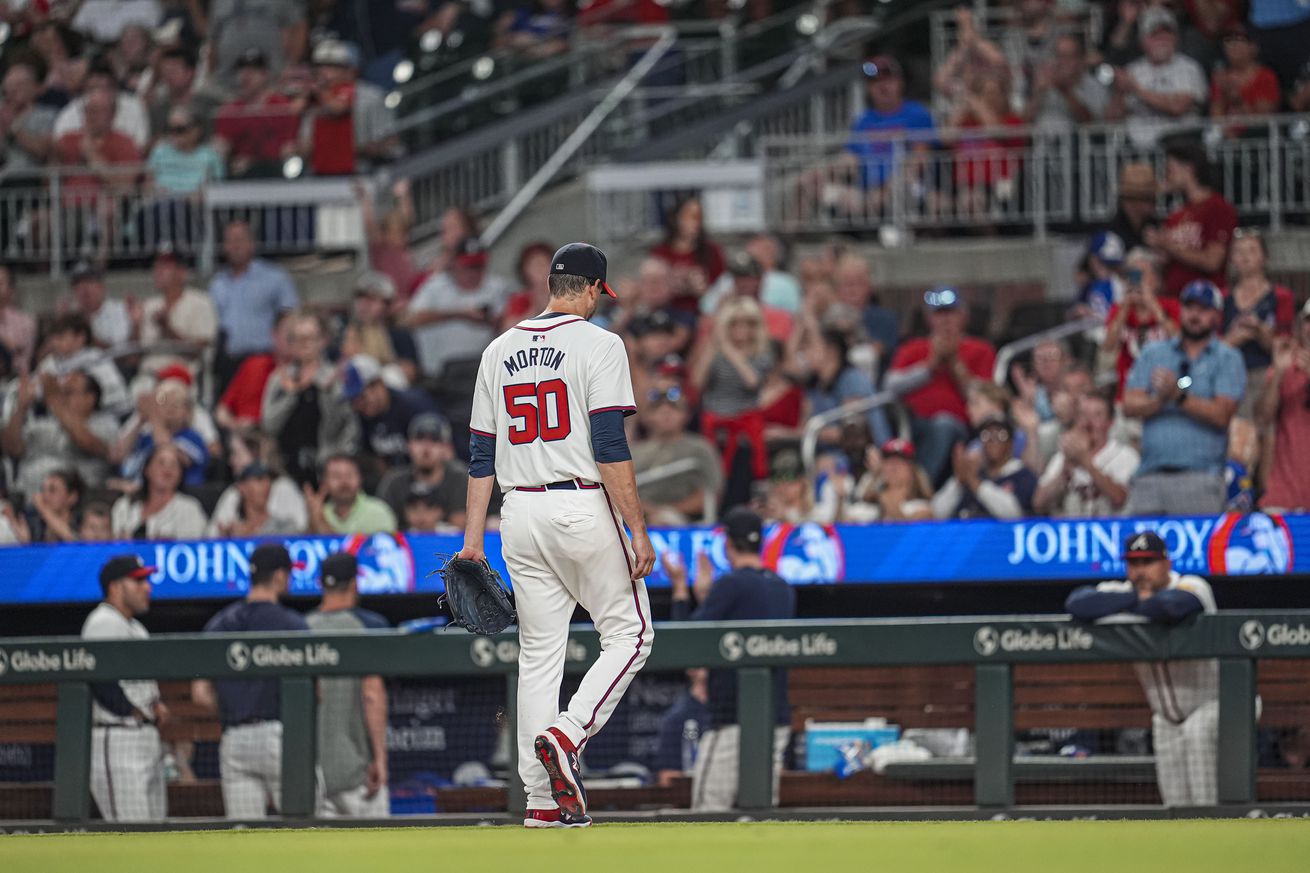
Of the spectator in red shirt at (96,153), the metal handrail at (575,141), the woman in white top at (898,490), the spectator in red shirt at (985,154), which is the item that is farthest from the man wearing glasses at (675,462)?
the spectator in red shirt at (96,153)

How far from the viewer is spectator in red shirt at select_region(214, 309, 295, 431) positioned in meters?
13.7

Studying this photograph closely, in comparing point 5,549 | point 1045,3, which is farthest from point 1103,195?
point 5,549

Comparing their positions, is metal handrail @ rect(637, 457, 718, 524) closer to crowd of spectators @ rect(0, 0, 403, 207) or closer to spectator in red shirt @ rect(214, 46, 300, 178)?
crowd of spectators @ rect(0, 0, 403, 207)

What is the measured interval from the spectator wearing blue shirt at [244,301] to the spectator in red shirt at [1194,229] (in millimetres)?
6213

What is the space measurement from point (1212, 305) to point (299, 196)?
328 inches

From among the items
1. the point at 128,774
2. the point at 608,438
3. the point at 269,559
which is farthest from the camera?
the point at 269,559

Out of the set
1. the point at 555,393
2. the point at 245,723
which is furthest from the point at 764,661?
the point at 555,393

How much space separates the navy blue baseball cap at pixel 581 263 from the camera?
23.7 feet

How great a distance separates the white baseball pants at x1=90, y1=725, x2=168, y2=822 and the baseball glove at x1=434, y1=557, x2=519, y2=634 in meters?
3.23

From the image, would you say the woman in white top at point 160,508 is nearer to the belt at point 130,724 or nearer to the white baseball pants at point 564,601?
the belt at point 130,724

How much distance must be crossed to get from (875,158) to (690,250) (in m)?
1.89

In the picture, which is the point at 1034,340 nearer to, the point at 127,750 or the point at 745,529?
the point at 745,529

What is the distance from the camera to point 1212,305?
1096 centimetres

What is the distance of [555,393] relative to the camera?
7203mm
